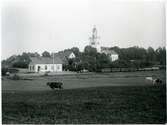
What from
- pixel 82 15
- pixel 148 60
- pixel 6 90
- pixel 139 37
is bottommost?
pixel 6 90

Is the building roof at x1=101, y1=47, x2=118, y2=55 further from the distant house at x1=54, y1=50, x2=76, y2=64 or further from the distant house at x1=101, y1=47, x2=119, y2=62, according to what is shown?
the distant house at x1=54, y1=50, x2=76, y2=64

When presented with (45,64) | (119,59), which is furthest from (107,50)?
(45,64)

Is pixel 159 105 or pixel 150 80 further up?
pixel 150 80

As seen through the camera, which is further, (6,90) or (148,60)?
(148,60)

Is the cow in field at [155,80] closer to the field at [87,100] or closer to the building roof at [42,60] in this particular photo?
the field at [87,100]

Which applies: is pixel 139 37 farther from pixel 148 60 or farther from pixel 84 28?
Result: pixel 84 28

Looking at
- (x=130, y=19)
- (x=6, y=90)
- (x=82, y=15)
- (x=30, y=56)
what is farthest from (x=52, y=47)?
(x=130, y=19)
